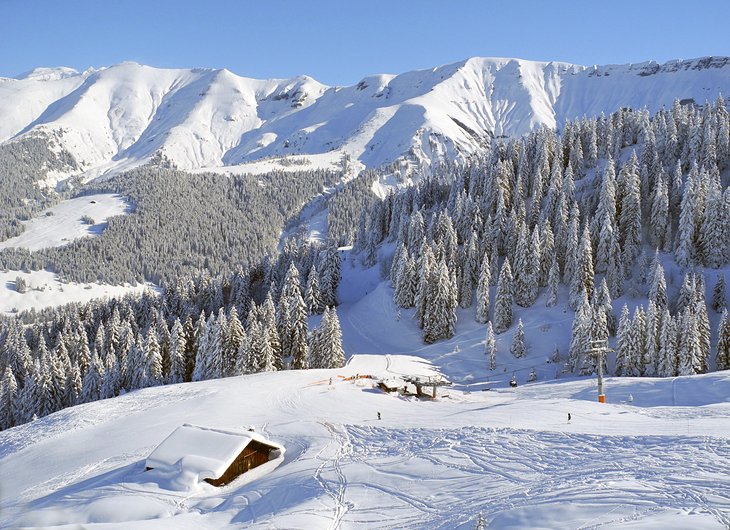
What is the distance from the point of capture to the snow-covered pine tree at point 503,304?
3492 inches

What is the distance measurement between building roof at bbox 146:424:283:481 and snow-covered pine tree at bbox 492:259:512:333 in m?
59.1

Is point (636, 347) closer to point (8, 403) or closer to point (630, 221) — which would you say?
point (630, 221)

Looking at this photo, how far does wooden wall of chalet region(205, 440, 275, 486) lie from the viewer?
32.1 meters

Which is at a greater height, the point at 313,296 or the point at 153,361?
the point at 313,296

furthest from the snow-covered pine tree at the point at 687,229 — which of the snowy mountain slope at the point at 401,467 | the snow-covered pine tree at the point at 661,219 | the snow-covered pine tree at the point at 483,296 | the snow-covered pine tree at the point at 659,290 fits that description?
the snowy mountain slope at the point at 401,467

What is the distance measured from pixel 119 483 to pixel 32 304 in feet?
644

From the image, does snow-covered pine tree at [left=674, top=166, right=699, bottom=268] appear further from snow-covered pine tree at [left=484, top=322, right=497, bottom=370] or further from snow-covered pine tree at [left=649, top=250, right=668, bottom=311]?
snow-covered pine tree at [left=484, top=322, right=497, bottom=370]

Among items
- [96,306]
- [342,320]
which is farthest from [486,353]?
[96,306]

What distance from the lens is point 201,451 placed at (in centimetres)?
3341

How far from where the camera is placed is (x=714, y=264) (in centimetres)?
8562

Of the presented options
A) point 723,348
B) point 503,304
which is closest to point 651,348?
point 723,348

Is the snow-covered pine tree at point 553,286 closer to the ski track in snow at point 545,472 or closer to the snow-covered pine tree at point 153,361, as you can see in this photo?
the ski track in snow at point 545,472

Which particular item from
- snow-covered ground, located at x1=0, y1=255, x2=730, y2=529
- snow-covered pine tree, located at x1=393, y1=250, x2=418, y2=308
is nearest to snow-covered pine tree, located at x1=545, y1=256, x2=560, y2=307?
snow-covered pine tree, located at x1=393, y1=250, x2=418, y2=308

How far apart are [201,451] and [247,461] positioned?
2972mm
